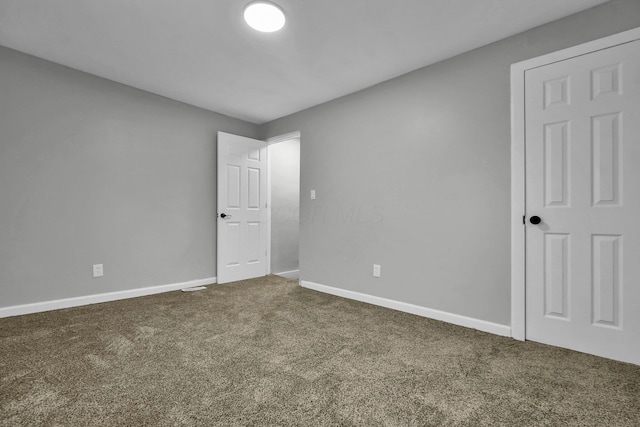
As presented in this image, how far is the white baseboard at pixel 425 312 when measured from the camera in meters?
2.38

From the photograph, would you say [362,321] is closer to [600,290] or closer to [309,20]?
[600,290]

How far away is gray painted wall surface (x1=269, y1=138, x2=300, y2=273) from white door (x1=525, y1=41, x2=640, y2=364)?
347 centimetres

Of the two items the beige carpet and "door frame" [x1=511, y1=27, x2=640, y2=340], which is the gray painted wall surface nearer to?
the beige carpet

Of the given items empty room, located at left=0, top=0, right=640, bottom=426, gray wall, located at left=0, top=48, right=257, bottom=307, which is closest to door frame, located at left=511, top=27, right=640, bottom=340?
empty room, located at left=0, top=0, right=640, bottom=426

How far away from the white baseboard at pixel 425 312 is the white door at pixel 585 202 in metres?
0.24

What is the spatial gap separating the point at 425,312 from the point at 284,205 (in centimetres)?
294

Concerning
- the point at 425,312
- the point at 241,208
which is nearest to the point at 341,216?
the point at 425,312

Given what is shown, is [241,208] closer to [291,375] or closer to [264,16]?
[264,16]

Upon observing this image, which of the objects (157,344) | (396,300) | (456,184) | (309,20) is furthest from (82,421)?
(456,184)

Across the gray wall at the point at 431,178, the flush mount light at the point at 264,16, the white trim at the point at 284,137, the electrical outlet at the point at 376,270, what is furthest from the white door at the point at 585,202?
the white trim at the point at 284,137

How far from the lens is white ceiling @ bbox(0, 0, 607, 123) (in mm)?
2062

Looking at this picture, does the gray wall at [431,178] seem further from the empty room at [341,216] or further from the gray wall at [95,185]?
the gray wall at [95,185]

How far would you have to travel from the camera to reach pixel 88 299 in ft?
10.1

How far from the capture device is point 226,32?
235 centimetres
